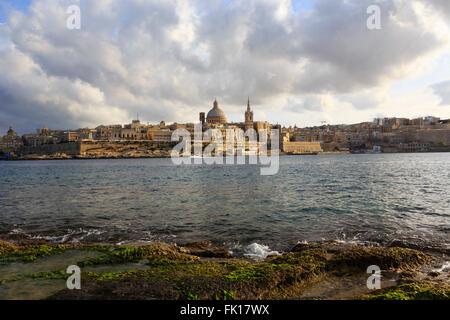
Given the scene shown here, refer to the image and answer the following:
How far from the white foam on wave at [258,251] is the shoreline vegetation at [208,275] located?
11.1 inches

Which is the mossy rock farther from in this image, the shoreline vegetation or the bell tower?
the bell tower

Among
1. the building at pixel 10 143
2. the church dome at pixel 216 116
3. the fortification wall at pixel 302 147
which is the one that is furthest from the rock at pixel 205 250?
the building at pixel 10 143

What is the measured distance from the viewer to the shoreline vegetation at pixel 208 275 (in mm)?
3301

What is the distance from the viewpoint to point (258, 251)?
5.58m

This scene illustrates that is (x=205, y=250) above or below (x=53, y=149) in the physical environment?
below

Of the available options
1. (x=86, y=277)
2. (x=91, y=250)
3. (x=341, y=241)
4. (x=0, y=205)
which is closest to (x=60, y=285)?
(x=86, y=277)

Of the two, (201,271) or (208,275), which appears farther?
(201,271)

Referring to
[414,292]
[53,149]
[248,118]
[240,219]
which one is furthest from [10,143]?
[414,292]

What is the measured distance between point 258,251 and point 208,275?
1968 mm

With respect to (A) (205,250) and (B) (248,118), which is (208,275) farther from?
(B) (248,118)

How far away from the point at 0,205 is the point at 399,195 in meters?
16.2

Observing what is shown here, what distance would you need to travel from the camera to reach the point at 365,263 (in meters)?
4.49

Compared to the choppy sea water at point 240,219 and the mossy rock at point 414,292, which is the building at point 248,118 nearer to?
the choppy sea water at point 240,219
